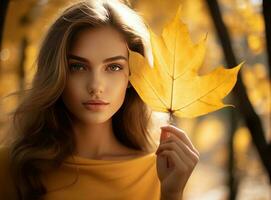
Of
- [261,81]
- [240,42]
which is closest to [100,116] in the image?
[261,81]

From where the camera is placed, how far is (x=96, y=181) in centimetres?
191

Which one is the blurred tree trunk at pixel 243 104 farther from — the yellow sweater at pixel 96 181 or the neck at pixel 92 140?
the neck at pixel 92 140

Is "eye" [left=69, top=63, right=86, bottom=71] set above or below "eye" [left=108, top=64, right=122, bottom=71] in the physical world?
above

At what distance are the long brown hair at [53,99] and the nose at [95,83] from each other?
0.33 ft

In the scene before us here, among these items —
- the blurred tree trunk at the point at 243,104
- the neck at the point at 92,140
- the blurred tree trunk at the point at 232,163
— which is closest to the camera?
the neck at the point at 92,140

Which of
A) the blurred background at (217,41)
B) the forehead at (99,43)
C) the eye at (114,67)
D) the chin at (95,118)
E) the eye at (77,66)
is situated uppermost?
the forehead at (99,43)

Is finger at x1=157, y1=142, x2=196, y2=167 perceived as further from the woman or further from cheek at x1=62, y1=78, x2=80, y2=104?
cheek at x1=62, y1=78, x2=80, y2=104

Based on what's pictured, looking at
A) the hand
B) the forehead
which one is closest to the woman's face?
the forehead

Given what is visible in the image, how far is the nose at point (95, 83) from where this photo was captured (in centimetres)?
174

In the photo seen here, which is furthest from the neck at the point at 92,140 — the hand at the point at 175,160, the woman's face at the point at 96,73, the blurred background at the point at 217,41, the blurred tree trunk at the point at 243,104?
the blurred tree trunk at the point at 243,104

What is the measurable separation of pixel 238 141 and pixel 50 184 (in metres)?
6.77

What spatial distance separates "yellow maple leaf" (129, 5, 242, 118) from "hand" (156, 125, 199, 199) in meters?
0.07

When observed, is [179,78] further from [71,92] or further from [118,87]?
[71,92]

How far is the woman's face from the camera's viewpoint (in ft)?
5.78
